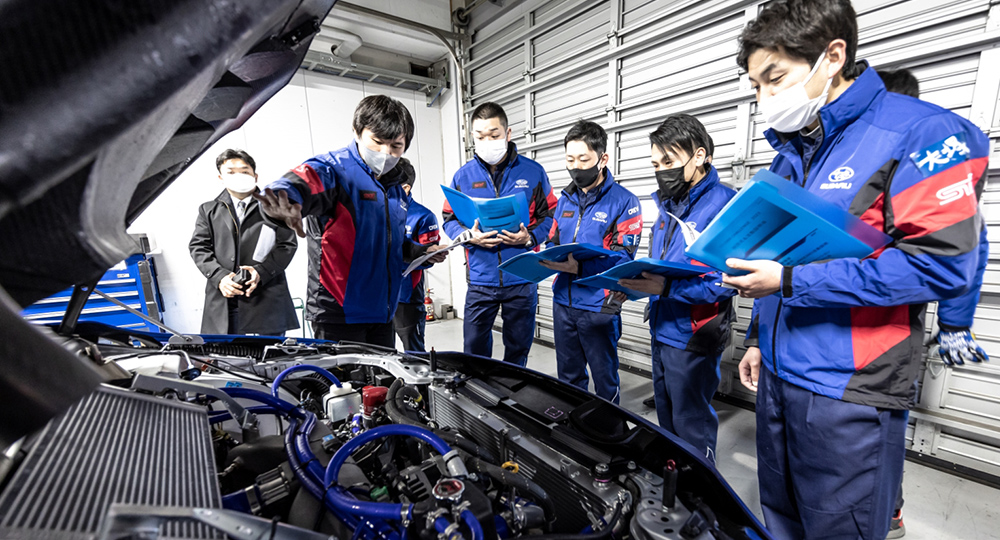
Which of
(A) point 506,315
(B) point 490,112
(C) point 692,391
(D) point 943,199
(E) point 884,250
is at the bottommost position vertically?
(C) point 692,391

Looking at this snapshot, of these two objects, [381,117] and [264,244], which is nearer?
[381,117]

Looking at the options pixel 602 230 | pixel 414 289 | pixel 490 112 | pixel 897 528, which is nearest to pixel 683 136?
pixel 602 230

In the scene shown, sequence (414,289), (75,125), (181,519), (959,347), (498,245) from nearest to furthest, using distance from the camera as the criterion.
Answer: (75,125) < (181,519) < (959,347) < (498,245) < (414,289)

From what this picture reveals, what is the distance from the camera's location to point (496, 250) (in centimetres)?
281

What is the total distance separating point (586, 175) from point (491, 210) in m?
0.79

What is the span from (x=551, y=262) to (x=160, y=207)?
15.0ft

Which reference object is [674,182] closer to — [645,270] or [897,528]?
[645,270]

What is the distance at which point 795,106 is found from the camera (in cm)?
112

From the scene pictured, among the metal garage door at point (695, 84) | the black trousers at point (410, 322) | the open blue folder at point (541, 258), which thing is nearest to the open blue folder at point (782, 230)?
the open blue folder at point (541, 258)

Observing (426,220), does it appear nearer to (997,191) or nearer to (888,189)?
(888,189)

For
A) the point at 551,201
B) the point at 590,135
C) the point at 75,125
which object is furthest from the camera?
the point at 551,201

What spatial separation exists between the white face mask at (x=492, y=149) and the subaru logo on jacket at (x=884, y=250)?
1.92 m

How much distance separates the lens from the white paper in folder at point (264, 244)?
9.22ft

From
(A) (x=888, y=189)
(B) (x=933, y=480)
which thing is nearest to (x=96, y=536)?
(A) (x=888, y=189)
